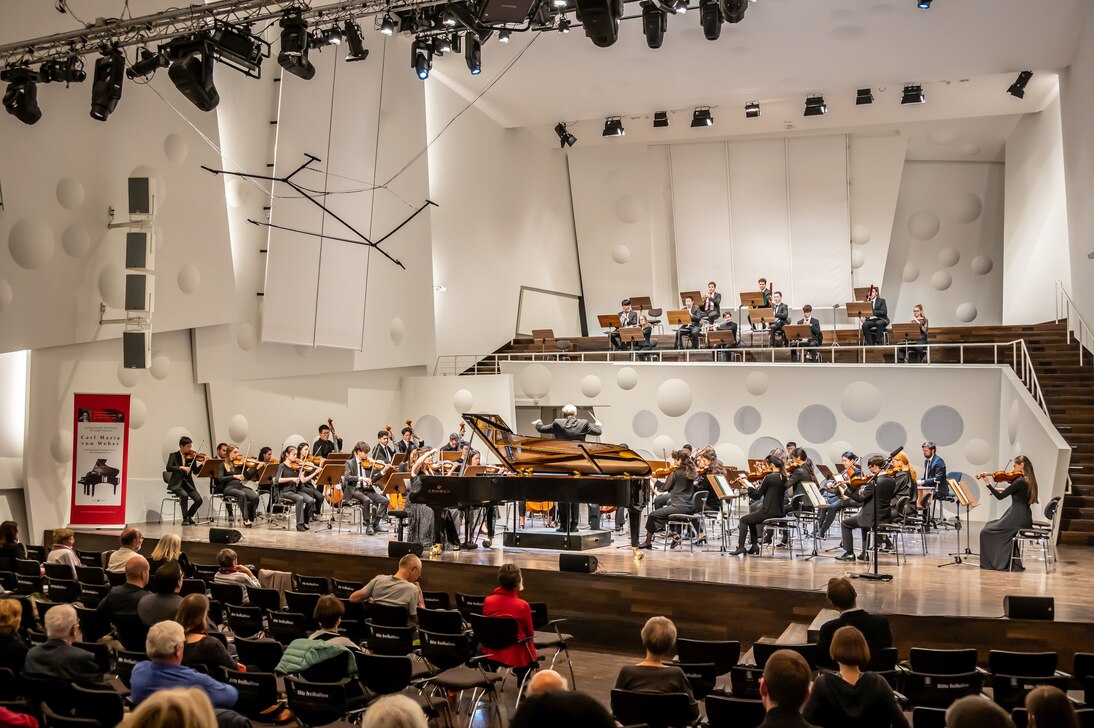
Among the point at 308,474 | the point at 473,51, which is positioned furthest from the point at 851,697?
the point at 308,474

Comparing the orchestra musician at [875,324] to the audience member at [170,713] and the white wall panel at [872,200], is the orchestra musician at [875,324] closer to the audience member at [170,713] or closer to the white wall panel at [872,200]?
the white wall panel at [872,200]

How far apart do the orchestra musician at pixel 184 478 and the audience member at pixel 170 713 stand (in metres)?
11.7

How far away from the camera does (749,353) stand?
1822cm

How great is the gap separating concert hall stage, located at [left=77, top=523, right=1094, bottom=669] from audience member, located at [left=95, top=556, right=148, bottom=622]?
12.6 ft

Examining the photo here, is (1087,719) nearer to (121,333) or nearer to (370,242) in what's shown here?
(121,333)

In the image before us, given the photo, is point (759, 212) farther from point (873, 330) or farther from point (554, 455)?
point (554, 455)

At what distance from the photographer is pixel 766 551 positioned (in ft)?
37.0

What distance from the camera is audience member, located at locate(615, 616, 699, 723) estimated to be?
15.0 ft

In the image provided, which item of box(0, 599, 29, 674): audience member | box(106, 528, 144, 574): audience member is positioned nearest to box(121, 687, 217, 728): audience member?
box(0, 599, 29, 674): audience member

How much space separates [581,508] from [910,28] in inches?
387

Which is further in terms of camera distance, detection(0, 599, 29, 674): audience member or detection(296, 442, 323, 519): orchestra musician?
detection(296, 442, 323, 519): orchestra musician

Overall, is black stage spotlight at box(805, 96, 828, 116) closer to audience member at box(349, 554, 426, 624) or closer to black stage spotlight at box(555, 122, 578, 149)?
black stage spotlight at box(555, 122, 578, 149)

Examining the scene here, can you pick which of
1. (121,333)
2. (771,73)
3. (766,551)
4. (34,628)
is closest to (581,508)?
(766,551)

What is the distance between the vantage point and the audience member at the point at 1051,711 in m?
3.03
